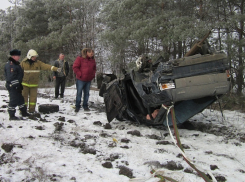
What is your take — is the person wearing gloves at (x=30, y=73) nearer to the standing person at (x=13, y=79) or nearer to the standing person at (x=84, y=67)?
the standing person at (x=13, y=79)

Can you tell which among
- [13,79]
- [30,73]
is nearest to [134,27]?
[30,73]

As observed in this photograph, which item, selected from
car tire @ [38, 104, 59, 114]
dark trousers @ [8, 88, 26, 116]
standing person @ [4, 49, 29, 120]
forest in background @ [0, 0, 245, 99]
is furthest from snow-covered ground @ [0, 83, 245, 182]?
forest in background @ [0, 0, 245, 99]

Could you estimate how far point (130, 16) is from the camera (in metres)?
13.3

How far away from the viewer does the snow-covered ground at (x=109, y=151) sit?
260cm

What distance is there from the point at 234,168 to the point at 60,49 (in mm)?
20518

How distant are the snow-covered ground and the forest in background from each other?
187 inches

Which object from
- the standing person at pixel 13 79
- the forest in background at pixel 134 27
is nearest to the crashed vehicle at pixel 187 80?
the standing person at pixel 13 79

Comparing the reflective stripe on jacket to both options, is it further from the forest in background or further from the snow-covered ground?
the forest in background

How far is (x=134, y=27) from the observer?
12.0 meters

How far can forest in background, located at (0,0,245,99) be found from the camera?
871 centimetres

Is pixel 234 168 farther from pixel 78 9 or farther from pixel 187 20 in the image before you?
pixel 78 9

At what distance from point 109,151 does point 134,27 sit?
32.0 ft

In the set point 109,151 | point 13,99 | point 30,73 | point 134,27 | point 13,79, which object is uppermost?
point 134,27

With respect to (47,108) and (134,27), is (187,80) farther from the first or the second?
(134,27)
